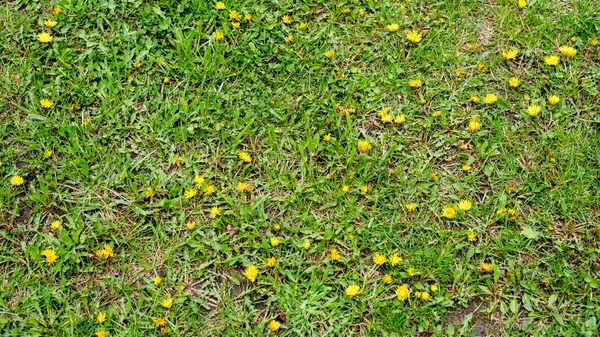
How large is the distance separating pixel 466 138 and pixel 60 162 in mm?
2410

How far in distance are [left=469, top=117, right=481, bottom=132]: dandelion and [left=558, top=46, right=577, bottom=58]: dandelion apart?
78 cm

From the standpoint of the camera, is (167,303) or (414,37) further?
(414,37)

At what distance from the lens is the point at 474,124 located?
142 inches

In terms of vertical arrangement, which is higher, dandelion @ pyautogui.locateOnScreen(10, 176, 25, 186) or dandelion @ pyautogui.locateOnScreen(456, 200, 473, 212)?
dandelion @ pyautogui.locateOnScreen(10, 176, 25, 186)

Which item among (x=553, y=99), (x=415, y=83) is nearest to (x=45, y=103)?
(x=415, y=83)

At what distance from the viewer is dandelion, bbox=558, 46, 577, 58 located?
3.84 meters

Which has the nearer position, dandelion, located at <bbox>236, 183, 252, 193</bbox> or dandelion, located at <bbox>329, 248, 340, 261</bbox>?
dandelion, located at <bbox>329, 248, 340, 261</bbox>

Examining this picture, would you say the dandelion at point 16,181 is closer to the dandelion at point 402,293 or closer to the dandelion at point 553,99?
the dandelion at point 402,293

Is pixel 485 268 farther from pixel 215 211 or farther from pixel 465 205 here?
pixel 215 211

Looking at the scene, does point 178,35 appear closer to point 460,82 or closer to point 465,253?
point 460,82

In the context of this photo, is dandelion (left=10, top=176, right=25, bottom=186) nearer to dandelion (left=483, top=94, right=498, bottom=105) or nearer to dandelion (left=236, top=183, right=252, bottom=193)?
dandelion (left=236, top=183, right=252, bottom=193)

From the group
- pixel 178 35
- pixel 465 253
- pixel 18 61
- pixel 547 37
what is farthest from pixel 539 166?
pixel 18 61

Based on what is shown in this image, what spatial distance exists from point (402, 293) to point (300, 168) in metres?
0.94

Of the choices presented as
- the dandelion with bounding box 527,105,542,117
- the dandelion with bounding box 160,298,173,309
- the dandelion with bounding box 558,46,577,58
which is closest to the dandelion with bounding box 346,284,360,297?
the dandelion with bounding box 160,298,173,309
